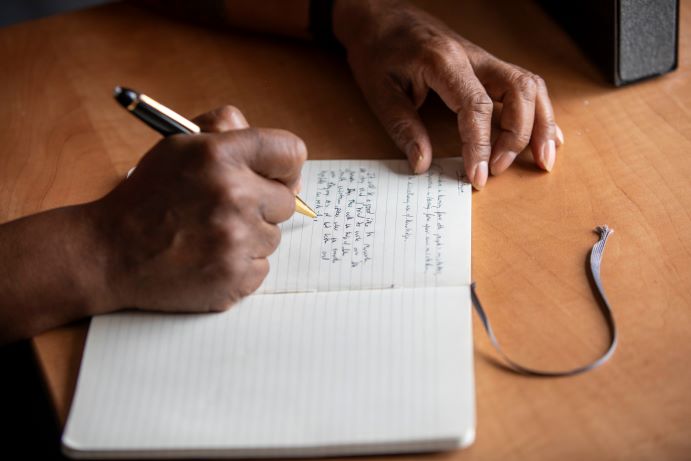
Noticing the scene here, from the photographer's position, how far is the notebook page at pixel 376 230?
2.82 ft

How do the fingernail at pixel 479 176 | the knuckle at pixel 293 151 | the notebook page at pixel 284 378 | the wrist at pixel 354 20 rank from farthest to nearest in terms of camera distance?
the wrist at pixel 354 20, the fingernail at pixel 479 176, the knuckle at pixel 293 151, the notebook page at pixel 284 378

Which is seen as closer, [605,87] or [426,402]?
[426,402]

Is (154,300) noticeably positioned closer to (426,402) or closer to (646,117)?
(426,402)

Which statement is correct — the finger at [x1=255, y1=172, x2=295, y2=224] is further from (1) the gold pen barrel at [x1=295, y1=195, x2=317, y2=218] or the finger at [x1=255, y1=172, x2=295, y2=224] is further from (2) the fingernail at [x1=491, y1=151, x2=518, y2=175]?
(2) the fingernail at [x1=491, y1=151, x2=518, y2=175]

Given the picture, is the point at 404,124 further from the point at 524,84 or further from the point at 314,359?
the point at 314,359

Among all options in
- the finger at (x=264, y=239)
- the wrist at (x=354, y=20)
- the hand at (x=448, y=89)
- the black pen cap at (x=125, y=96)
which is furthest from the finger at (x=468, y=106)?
the black pen cap at (x=125, y=96)

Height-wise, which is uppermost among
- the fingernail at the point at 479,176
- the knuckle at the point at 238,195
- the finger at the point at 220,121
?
the finger at the point at 220,121

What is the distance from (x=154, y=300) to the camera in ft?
2.72

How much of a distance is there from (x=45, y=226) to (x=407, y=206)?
40 cm

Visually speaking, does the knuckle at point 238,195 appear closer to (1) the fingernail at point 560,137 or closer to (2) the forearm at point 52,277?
(2) the forearm at point 52,277

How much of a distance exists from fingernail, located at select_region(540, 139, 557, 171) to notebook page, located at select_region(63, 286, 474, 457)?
0.25m

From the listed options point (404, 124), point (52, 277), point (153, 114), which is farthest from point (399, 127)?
point (52, 277)

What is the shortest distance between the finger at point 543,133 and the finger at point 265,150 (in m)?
0.31

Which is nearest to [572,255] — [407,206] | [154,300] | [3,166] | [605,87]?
[407,206]
